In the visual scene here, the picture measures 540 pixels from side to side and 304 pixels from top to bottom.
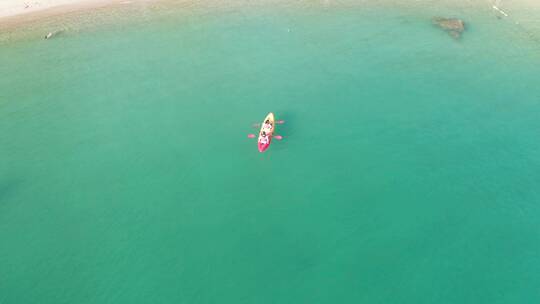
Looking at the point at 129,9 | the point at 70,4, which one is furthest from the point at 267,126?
the point at 70,4

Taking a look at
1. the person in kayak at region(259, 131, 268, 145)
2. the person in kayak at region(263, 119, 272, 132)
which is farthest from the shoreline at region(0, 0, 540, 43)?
the person in kayak at region(259, 131, 268, 145)

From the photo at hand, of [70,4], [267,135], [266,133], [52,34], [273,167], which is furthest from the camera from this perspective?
[70,4]

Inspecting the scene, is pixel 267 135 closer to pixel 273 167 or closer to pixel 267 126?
pixel 267 126

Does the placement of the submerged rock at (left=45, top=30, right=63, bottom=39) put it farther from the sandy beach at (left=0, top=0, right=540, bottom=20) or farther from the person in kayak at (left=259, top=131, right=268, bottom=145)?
the person in kayak at (left=259, top=131, right=268, bottom=145)

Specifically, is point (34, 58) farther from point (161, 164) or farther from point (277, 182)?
point (277, 182)

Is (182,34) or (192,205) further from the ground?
(182,34)

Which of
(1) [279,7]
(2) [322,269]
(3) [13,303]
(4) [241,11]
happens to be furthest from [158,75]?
(2) [322,269]
